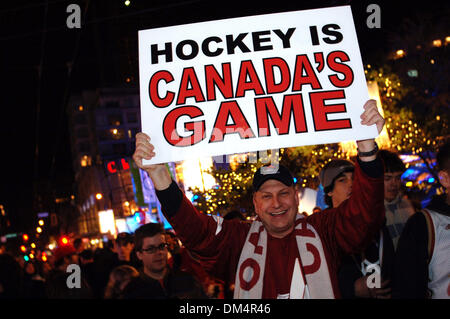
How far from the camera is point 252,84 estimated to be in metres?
3.50

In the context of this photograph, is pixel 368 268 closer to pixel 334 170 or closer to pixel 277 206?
pixel 277 206

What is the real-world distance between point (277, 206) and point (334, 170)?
137cm

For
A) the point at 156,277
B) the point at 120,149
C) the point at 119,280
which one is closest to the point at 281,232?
the point at 156,277

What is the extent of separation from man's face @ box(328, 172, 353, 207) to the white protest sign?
3.96 ft

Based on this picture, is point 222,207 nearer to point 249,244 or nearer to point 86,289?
point 86,289

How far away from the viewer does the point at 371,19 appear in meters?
3.91

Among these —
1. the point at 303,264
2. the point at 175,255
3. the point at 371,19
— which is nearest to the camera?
the point at 303,264

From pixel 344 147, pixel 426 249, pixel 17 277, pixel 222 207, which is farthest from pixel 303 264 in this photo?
pixel 344 147

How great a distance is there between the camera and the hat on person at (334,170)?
14.7 feet

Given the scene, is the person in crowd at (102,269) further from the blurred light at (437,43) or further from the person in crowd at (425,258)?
the blurred light at (437,43)

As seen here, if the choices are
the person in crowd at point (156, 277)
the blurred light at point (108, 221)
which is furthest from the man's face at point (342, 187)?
the blurred light at point (108, 221)

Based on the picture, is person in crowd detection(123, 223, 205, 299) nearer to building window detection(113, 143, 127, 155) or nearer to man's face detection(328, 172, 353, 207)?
man's face detection(328, 172, 353, 207)
